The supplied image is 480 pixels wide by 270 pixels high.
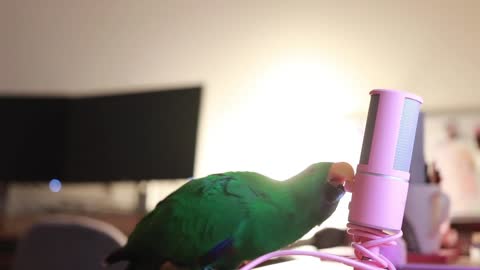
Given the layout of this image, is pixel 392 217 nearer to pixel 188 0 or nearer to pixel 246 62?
pixel 246 62

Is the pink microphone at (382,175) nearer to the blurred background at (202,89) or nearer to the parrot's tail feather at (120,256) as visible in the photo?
the parrot's tail feather at (120,256)

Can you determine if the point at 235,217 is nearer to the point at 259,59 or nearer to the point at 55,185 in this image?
the point at 259,59

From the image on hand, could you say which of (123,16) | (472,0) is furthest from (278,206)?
(123,16)

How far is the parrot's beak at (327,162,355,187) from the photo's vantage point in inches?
19.4

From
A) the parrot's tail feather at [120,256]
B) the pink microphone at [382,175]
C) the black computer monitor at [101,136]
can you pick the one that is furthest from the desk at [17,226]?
the pink microphone at [382,175]

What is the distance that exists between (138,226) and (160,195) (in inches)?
62.8

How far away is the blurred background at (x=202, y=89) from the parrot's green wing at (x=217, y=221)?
3.96 ft

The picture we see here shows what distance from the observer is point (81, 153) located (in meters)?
2.18

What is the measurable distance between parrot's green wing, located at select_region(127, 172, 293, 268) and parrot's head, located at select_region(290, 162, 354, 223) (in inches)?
1.1

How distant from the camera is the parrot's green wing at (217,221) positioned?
1.72 feet

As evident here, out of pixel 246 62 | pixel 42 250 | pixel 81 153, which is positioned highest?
pixel 246 62

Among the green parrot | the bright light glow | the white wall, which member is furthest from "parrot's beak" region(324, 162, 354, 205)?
the bright light glow

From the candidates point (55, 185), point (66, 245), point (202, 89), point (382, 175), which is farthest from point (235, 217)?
point (55, 185)

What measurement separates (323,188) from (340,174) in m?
0.04
